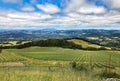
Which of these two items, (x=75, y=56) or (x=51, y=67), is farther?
(x=75, y=56)

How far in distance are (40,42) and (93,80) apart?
15002 centimetres

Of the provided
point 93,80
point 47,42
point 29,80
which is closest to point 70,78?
point 93,80

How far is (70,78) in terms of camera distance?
21.3 feet

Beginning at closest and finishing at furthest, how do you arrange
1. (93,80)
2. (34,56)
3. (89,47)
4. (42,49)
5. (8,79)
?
(8,79)
(93,80)
(34,56)
(42,49)
(89,47)

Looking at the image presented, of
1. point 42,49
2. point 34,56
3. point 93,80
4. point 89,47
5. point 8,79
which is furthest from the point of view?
point 89,47

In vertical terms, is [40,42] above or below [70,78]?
below

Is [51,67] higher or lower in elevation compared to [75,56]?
higher

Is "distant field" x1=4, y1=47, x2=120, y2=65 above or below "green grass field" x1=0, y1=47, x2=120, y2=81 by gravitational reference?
below

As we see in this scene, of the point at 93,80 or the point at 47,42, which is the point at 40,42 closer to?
the point at 47,42

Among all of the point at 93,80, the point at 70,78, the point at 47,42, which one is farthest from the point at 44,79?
the point at 47,42

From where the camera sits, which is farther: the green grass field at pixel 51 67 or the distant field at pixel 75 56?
the distant field at pixel 75 56

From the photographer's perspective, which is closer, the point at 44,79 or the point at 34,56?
the point at 44,79

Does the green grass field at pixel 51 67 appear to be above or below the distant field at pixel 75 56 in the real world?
above

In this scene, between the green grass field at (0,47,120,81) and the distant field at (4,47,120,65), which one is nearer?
the green grass field at (0,47,120,81)
